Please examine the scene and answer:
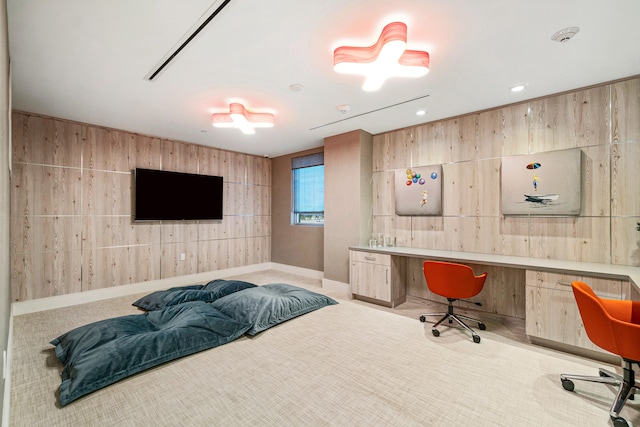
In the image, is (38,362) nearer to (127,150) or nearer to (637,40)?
(127,150)

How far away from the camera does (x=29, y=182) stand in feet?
12.4

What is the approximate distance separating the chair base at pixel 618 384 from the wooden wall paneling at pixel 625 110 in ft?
7.68

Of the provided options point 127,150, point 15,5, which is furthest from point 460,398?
point 127,150

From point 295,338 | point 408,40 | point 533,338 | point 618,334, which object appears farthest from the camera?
point 533,338

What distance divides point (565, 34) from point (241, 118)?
3.31 meters

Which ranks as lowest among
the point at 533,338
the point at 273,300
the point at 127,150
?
the point at 533,338

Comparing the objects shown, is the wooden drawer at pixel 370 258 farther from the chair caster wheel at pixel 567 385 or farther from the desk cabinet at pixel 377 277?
the chair caster wheel at pixel 567 385

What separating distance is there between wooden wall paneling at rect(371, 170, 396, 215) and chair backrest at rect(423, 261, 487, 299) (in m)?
1.66

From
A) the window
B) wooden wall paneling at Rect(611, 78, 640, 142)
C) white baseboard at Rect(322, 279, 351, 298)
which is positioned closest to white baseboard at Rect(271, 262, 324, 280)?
white baseboard at Rect(322, 279, 351, 298)

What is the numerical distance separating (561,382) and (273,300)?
260cm

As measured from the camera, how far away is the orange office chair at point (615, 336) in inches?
68.9

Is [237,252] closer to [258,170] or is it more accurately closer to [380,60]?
[258,170]

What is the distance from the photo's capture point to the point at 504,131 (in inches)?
141

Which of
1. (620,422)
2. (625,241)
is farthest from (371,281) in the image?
(625,241)
